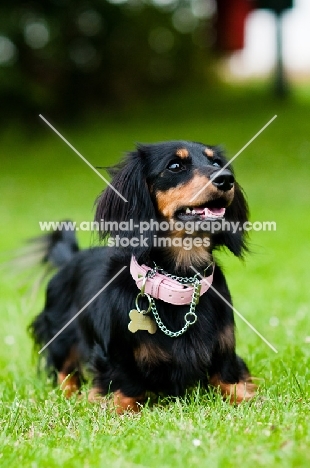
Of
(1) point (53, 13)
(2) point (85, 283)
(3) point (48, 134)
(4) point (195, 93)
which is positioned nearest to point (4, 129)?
(3) point (48, 134)

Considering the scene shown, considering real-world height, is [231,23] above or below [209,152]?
below

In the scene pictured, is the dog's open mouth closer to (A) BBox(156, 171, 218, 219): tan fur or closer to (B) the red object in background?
(A) BBox(156, 171, 218, 219): tan fur

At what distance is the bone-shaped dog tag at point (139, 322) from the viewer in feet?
10.4

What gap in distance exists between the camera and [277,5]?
15016 mm

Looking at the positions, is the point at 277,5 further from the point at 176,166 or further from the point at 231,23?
the point at 176,166

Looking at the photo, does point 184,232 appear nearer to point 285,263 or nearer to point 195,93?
point 285,263

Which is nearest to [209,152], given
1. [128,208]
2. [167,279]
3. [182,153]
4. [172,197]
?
[182,153]

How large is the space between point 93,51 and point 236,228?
1473 cm

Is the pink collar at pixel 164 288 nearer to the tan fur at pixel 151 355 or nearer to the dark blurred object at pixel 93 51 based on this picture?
the tan fur at pixel 151 355

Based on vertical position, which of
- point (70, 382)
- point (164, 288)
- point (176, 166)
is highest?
point (176, 166)

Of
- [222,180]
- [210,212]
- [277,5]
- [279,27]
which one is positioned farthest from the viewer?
[279,27]

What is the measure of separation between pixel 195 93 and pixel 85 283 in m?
15.9

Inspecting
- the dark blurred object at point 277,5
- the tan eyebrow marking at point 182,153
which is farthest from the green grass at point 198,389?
the dark blurred object at point 277,5

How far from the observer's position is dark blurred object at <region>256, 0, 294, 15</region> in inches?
589
